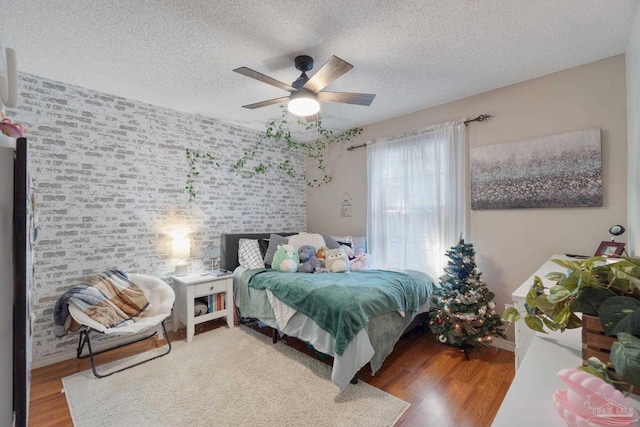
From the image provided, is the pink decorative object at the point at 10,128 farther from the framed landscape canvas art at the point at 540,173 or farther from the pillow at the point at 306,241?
the framed landscape canvas art at the point at 540,173

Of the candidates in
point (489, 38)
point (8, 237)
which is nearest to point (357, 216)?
point (489, 38)

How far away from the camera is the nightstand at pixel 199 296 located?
302 cm

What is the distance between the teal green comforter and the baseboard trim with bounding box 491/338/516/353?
0.78 metres

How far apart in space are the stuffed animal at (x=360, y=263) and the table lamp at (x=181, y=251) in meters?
1.95

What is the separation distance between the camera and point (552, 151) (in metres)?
2.50

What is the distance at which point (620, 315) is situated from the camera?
0.65 metres

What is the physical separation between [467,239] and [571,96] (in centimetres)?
155

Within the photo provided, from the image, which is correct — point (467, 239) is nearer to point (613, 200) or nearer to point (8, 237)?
point (613, 200)

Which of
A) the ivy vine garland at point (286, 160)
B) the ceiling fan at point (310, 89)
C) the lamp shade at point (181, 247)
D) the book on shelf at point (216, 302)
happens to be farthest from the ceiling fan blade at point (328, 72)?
the book on shelf at point (216, 302)

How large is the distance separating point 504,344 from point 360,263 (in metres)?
1.62

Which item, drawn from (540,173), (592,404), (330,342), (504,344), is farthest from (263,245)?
(592,404)

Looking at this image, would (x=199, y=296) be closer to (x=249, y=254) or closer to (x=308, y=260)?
(x=249, y=254)

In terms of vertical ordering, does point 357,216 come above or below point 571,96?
below

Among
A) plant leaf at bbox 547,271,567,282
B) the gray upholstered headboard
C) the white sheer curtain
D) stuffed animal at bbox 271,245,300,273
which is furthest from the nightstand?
plant leaf at bbox 547,271,567,282
